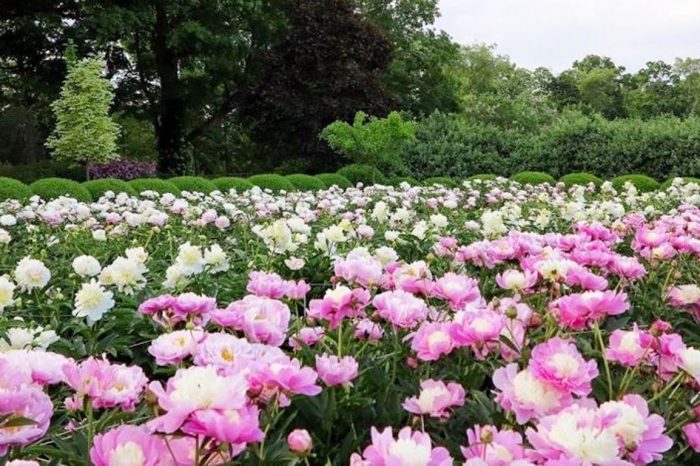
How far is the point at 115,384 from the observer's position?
97 cm

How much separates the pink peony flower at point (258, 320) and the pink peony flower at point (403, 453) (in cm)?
44

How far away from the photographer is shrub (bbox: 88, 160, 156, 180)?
704 inches

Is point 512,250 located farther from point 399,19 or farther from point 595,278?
point 399,19

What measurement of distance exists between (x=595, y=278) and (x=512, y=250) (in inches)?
18.8

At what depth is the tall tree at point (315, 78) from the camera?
17.2 m

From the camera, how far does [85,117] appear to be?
16234mm

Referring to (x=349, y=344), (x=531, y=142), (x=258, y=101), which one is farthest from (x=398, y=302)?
(x=258, y=101)

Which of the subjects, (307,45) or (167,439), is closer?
(167,439)

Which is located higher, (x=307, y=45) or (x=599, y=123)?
(x=307, y=45)

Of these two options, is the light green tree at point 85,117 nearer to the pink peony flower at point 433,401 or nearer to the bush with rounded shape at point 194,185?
the bush with rounded shape at point 194,185

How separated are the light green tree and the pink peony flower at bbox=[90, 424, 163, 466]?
16.4 m

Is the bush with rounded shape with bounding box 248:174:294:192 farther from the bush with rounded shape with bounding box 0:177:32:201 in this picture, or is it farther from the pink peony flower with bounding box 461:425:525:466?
the pink peony flower with bounding box 461:425:525:466

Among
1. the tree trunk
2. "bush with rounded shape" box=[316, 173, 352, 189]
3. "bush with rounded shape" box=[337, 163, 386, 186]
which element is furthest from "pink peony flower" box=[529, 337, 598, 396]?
the tree trunk

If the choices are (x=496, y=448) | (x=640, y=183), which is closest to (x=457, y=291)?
(x=496, y=448)
